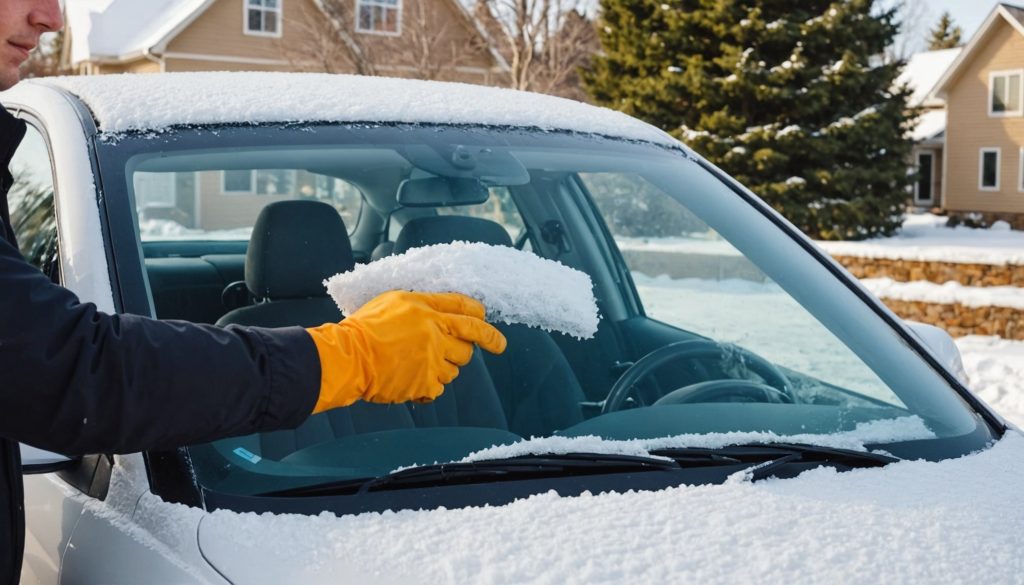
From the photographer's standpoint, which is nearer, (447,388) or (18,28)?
(18,28)

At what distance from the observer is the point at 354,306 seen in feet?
5.89

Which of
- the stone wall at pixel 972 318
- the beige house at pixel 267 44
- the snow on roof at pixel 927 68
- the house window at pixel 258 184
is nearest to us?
the stone wall at pixel 972 318

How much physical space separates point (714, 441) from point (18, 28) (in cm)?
121

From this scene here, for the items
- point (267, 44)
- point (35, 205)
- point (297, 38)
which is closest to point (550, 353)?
point (35, 205)

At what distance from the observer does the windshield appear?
6.12ft

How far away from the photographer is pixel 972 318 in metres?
10.9

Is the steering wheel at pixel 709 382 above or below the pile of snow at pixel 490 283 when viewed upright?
below

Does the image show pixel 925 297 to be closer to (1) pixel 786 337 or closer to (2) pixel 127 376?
(1) pixel 786 337

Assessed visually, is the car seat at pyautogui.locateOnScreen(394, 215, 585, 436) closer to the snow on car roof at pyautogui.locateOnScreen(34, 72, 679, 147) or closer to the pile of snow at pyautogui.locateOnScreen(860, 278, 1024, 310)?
the snow on car roof at pyautogui.locateOnScreen(34, 72, 679, 147)

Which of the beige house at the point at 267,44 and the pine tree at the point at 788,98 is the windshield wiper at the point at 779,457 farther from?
the beige house at the point at 267,44

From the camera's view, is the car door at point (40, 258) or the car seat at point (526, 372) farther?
the car seat at point (526, 372)

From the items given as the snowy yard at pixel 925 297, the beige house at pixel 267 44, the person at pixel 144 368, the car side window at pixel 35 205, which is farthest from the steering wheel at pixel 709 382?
the beige house at pixel 267 44

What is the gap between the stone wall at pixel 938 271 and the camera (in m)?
11.9

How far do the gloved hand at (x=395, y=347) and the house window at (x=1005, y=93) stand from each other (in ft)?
113
